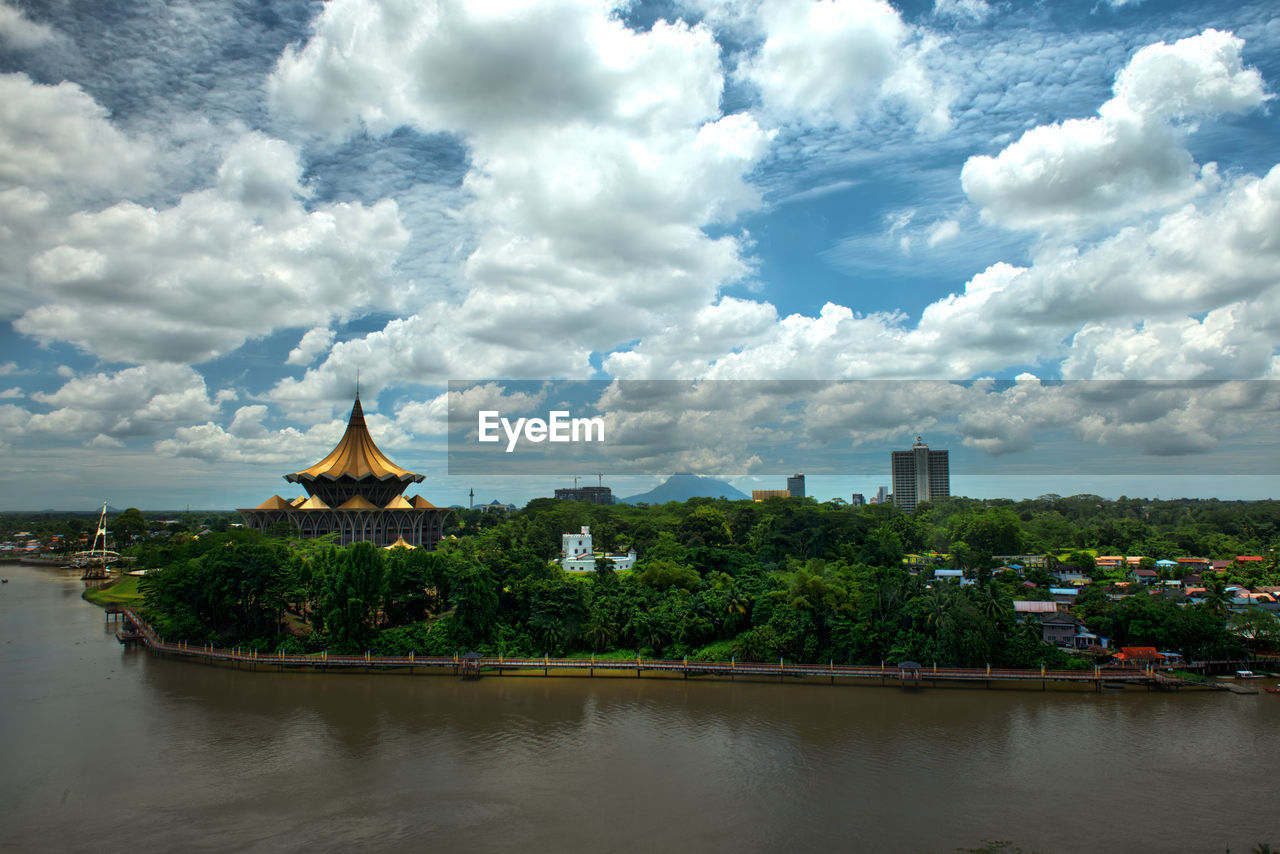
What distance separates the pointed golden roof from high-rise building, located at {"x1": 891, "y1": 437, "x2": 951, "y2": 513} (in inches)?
3876

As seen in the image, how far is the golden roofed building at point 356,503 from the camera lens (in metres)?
54.5

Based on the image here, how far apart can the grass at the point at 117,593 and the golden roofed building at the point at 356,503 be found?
8.67 metres

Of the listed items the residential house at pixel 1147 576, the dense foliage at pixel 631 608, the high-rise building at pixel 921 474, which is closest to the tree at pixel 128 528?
the dense foliage at pixel 631 608

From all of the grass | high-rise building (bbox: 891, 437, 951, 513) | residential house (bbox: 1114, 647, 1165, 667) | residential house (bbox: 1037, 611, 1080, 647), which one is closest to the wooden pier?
residential house (bbox: 1114, 647, 1165, 667)

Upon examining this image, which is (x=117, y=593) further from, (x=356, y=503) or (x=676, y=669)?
(x=676, y=669)

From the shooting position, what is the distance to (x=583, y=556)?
156ft

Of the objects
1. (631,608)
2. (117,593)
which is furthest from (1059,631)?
(117,593)

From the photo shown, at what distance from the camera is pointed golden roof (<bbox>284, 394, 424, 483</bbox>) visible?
55.1 meters

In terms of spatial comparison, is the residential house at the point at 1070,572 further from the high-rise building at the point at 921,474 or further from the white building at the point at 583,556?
the high-rise building at the point at 921,474

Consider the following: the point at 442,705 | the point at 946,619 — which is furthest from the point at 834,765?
the point at 442,705

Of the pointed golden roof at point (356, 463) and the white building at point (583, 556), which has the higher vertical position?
the pointed golden roof at point (356, 463)

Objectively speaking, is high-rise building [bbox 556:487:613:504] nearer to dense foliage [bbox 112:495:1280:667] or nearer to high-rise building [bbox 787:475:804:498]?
high-rise building [bbox 787:475:804:498]

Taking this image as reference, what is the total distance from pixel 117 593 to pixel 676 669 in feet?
150

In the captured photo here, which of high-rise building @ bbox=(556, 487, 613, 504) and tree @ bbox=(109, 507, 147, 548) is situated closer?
tree @ bbox=(109, 507, 147, 548)
